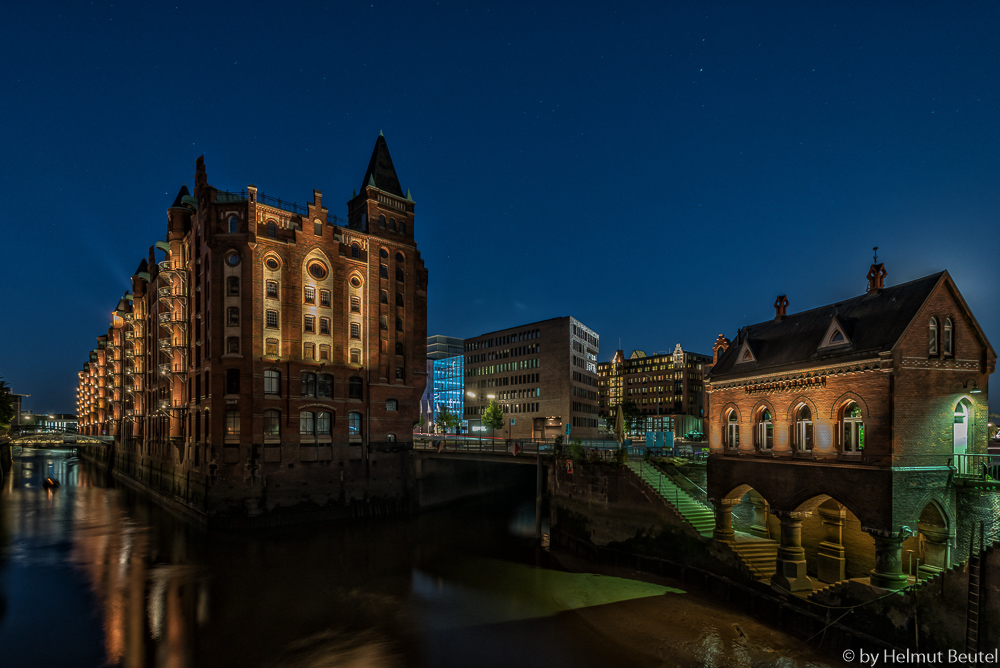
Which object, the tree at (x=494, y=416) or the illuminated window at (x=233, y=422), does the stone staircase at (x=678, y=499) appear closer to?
the illuminated window at (x=233, y=422)

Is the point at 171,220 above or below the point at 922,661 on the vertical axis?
above

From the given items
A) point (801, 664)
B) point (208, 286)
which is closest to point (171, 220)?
point (208, 286)

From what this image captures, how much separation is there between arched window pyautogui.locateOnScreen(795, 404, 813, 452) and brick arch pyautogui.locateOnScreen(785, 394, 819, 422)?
0.19 m

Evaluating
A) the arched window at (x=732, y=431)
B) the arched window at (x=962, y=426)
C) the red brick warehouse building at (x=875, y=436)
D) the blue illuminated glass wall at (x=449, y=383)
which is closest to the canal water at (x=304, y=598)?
the red brick warehouse building at (x=875, y=436)

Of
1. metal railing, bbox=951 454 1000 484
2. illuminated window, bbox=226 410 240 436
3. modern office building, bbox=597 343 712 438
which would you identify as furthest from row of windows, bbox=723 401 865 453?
modern office building, bbox=597 343 712 438

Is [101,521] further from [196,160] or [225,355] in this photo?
[196,160]

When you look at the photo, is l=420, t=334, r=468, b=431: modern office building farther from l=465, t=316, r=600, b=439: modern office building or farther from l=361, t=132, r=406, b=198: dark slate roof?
l=361, t=132, r=406, b=198: dark slate roof

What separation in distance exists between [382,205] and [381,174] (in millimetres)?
4630

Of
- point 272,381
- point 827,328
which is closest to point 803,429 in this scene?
point 827,328

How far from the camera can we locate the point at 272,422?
162 feet

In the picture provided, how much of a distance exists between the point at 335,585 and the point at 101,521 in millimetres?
34906

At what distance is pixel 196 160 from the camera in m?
53.9

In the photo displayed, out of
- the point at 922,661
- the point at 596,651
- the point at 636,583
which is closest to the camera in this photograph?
the point at 922,661

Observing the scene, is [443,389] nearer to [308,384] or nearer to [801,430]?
[308,384]
